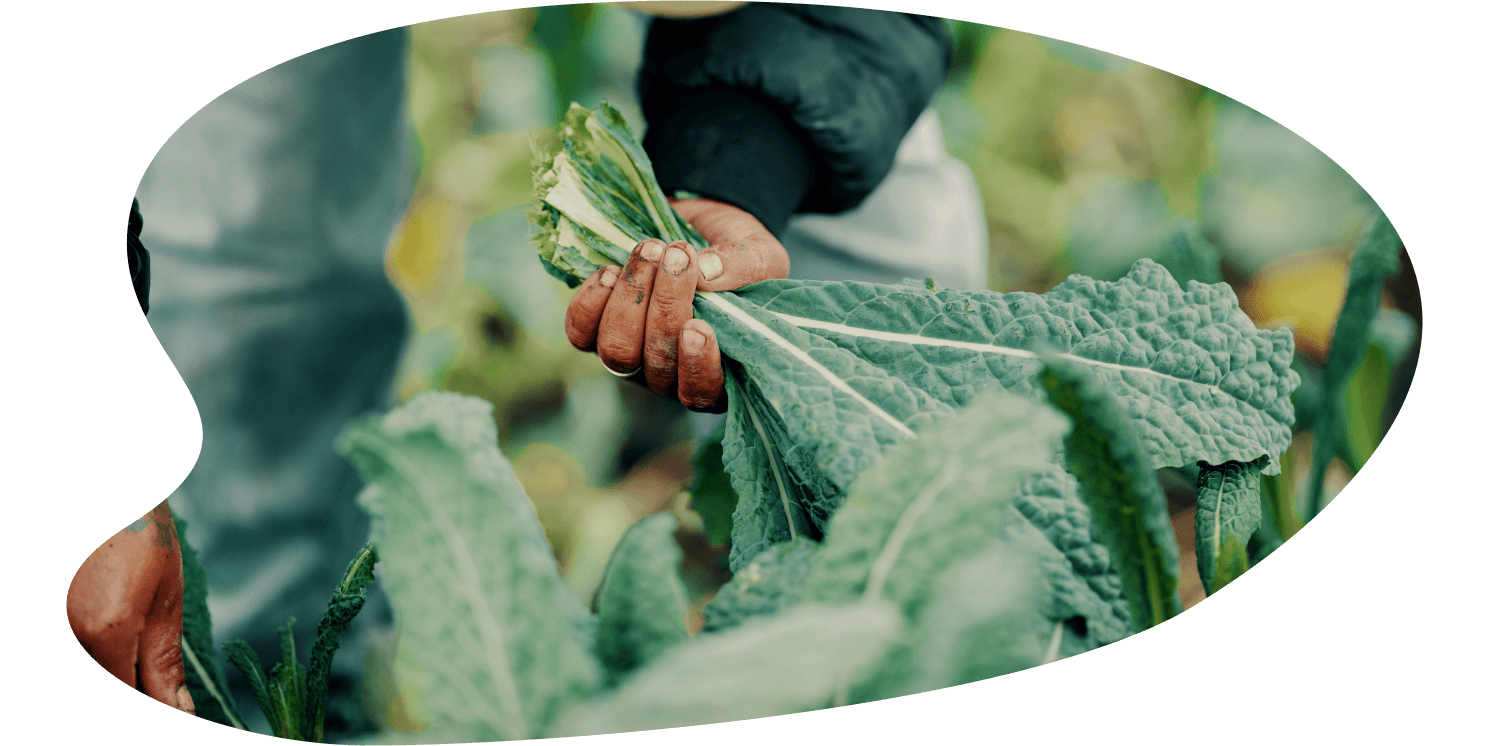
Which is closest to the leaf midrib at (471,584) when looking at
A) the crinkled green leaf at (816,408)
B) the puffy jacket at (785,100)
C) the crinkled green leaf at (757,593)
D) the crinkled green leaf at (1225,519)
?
the crinkled green leaf at (757,593)

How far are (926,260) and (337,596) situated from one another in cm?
108

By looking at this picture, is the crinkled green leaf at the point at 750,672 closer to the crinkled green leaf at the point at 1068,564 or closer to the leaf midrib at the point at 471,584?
the leaf midrib at the point at 471,584

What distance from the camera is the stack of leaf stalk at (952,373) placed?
90 cm

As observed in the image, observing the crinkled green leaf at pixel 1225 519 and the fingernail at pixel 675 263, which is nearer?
the crinkled green leaf at pixel 1225 519

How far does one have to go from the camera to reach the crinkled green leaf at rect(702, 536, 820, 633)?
2.41 feet

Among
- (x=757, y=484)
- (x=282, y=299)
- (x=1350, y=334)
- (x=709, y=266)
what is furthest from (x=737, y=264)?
(x=282, y=299)

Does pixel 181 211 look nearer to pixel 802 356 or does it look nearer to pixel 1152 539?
pixel 802 356

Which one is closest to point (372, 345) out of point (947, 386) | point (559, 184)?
point (559, 184)

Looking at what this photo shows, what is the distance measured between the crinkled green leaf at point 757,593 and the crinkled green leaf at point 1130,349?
265 millimetres

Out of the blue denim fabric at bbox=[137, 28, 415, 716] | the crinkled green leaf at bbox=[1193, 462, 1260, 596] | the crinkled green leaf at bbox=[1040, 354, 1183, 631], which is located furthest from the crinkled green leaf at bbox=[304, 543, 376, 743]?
the crinkled green leaf at bbox=[1193, 462, 1260, 596]

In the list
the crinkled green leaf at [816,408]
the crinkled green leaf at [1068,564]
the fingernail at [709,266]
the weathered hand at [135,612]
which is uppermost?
the fingernail at [709,266]

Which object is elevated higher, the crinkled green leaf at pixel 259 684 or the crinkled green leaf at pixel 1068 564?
the crinkled green leaf at pixel 1068 564

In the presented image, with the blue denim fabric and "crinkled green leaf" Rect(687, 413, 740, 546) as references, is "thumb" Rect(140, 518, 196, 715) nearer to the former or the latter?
the blue denim fabric

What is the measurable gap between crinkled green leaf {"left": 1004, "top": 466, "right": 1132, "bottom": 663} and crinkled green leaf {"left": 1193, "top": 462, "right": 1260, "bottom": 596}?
146 mm
